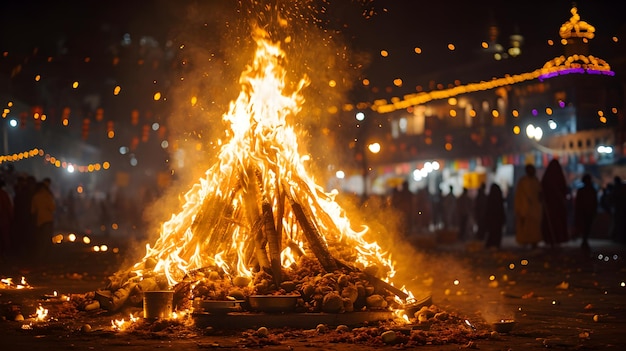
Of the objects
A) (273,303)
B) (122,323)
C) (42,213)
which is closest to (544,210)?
(42,213)

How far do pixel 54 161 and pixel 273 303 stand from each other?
41893 millimetres

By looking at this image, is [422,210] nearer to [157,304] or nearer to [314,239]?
[314,239]

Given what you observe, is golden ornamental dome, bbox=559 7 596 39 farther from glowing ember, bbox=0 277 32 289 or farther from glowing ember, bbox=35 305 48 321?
glowing ember, bbox=35 305 48 321

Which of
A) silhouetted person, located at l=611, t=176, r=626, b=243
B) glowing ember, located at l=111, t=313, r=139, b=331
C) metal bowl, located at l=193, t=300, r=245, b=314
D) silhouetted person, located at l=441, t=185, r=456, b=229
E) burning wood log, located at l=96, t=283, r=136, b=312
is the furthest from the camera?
silhouetted person, located at l=441, t=185, r=456, b=229

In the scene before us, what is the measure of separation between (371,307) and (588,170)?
91.1 ft

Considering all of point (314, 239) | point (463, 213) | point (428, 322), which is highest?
point (463, 213)

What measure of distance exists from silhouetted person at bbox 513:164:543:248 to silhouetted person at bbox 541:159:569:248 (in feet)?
0.72

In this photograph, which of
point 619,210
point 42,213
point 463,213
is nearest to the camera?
point 42,213

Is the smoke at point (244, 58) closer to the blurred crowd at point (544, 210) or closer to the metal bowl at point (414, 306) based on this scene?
the metal bowl at point (414, 306)

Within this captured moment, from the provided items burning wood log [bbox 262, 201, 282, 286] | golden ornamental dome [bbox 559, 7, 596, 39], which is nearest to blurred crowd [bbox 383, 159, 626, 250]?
golden ornamental dome [bbox 559, 7, 596, 39]

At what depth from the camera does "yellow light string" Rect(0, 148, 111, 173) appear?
35.4 m

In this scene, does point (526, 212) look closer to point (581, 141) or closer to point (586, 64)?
point (586, 64)

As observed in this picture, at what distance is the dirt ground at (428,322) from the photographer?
8000 mm

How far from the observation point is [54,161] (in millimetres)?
48188
